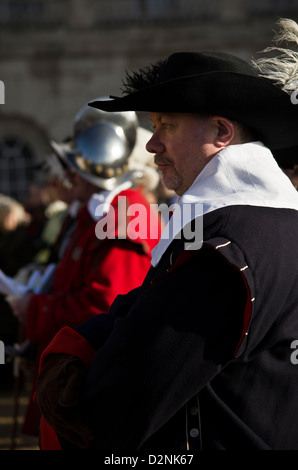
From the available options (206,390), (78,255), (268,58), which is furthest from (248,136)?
(78,255)

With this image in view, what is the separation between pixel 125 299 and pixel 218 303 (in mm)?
481

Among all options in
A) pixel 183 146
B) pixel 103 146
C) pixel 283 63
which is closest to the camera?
pixel 183 146

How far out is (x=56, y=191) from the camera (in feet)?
21.6

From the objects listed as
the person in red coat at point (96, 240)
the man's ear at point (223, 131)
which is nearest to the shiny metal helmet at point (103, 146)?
the person in red coat at point (96, 240)

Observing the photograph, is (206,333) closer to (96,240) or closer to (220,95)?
(220,95)

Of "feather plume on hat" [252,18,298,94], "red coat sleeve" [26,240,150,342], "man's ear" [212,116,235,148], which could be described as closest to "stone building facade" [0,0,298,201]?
"red coat sleeve" [26,240,150,342]

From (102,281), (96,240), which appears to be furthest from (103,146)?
(102,281)

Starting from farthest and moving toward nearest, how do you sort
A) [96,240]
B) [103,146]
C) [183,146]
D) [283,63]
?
[103,146], [96,240], [283,63], [183,146]

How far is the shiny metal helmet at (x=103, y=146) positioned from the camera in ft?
13.6

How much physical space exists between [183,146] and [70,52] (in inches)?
660

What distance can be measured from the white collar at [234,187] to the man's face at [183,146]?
5 centimetres

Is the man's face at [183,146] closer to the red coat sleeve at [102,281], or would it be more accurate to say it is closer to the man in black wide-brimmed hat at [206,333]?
the man in black wide-brimmed hat at [206,333]

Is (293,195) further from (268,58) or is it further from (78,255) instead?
(78,255)

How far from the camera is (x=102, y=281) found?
12.0 ft
